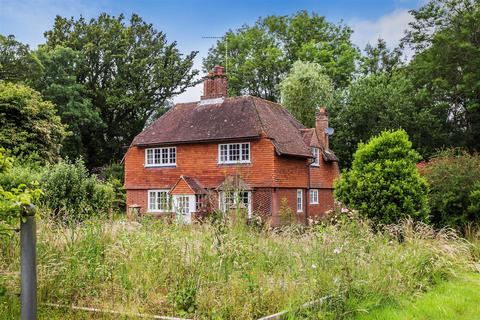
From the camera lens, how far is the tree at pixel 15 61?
3650 centimetres

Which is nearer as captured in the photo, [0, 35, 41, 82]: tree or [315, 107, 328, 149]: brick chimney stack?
[315, 107, 328, 149]: brick chimney stack

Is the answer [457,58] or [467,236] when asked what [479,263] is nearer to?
[467,236]

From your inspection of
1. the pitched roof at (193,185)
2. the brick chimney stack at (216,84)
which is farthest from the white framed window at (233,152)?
the brick chimney stack at (216,84)

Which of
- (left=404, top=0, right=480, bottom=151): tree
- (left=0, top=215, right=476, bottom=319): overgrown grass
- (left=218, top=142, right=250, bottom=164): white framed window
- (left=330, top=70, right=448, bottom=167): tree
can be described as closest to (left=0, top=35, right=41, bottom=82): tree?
(left=218, top=142, right=250, bottom=164): white framed window

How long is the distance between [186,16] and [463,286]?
801 cm

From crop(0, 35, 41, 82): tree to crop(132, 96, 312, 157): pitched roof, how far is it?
1081cm

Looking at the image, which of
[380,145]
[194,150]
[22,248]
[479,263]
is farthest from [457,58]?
[22,248]

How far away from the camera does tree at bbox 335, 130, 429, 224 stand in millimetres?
14086

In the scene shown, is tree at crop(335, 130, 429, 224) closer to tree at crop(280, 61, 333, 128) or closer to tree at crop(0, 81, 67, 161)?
tree at crop(0, 81, 67, 161)

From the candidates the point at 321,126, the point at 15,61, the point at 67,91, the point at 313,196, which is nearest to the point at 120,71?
the point at 67,91

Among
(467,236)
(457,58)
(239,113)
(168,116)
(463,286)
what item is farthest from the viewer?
(457,58)

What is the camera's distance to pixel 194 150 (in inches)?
1248

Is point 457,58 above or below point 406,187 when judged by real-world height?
above

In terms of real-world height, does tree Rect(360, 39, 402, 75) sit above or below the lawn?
above
